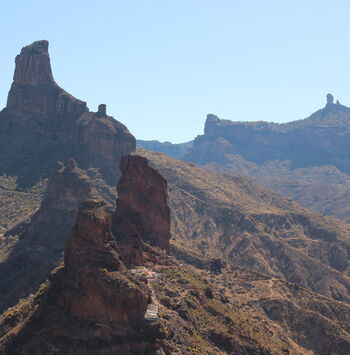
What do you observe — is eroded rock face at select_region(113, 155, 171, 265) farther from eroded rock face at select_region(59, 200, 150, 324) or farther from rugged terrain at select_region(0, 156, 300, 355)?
eroded rock face at select_region(59, 200, 150, 324)

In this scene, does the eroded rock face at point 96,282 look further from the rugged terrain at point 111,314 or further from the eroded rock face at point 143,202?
the eroded rock face at point 143,202

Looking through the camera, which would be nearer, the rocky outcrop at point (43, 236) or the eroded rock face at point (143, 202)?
the eroded rock face at point (143, 202)

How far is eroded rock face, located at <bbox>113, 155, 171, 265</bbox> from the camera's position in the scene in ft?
343

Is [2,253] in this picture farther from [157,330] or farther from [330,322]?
[157,330]

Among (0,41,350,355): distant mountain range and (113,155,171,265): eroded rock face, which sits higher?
(113,155,171,265): eroded rock face

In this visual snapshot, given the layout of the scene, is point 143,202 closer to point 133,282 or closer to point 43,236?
point 43,236

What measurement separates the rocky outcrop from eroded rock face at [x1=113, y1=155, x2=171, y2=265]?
26.0 metres

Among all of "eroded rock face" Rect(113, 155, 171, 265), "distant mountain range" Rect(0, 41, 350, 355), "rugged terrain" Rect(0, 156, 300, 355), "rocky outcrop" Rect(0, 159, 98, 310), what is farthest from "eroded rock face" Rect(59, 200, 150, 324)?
"rocky outcrop" Rect(0, 159, 98, 310)

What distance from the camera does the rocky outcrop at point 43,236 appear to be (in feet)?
397

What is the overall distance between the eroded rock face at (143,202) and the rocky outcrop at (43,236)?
85.4 ft

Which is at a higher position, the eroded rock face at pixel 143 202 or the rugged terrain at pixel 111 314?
the eroded rock face at pixel 143 202

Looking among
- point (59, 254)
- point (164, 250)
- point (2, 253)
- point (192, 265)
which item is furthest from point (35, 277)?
point (192, 265)

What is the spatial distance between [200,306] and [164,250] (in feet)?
89.8

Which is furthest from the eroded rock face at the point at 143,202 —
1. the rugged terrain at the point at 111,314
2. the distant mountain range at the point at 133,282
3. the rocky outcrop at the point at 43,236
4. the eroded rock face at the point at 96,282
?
the eroded rock face at the point at 96,282
